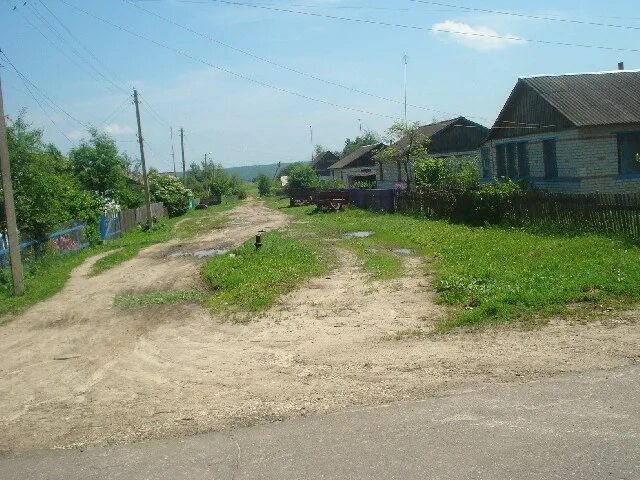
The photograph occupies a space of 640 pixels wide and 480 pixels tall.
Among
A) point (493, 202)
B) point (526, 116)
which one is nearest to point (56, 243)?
point (493, 202)

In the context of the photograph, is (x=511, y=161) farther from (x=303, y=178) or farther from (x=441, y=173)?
(x=303, y=178)

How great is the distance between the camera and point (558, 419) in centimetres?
521

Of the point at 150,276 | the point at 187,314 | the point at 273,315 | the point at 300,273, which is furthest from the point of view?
the point at 150,276

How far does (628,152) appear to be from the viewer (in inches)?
875

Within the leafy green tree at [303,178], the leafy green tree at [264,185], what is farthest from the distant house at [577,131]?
the leafy green tree at [264,185]

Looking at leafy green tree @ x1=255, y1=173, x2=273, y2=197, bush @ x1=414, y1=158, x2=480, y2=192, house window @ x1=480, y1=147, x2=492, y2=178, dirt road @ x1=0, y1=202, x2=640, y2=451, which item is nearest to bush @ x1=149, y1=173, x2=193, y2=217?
bush @ x1=414, y1=158, x2=480, y2=192

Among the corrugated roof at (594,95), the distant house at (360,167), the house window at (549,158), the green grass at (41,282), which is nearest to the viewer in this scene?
the green grass at (41,282)

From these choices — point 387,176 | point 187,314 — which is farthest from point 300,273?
point 387,176

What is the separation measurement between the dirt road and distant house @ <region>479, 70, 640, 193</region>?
1348 cm

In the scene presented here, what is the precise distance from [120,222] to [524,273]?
84.4 feet

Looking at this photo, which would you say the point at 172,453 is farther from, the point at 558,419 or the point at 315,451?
the point at 558,419

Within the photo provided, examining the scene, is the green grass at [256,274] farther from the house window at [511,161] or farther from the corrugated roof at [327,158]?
the corrugated roof at [327,158]

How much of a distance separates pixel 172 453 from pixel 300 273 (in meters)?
8.74

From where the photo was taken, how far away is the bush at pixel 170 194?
50250 millimetres
